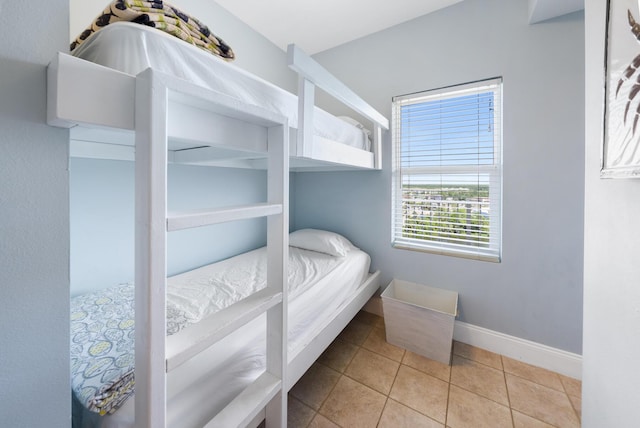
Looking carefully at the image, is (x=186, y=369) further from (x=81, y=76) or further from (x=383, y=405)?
(x=383, y=405)

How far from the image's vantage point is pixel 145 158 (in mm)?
529

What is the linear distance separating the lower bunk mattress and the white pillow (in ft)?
1.05

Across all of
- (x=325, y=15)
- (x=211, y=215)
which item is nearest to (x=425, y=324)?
(x=211, y=215)

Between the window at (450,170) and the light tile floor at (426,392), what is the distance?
0.77m

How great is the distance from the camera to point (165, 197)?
55cm

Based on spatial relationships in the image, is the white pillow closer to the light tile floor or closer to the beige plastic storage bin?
the beige plastic storage bin

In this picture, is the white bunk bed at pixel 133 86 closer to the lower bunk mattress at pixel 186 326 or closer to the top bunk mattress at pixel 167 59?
the top bunk mattress at pixel 167 59

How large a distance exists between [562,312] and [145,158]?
237 cm

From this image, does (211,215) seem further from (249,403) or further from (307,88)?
(307,88)

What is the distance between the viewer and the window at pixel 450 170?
1.78m

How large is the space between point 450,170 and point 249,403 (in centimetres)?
197

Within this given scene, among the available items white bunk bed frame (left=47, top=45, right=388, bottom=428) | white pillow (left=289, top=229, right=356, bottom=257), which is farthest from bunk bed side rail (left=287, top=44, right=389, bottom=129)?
white pillow (left=289, top=229, right=356, bottom=257)

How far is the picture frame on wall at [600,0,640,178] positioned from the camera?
1.82ft

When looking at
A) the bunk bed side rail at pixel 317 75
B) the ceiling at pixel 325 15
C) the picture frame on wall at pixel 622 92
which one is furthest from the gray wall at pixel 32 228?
the ceiling at pixel 325 15
